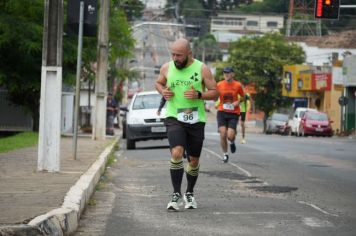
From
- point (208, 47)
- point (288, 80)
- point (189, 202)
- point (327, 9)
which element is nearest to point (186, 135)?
point (189, 202)

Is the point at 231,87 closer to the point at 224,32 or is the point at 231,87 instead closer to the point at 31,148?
the point at 31,148

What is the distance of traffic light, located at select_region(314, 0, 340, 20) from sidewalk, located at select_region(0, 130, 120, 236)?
18.3 m

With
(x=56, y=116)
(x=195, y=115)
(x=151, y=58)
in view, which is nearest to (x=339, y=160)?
(x=56, y=116)

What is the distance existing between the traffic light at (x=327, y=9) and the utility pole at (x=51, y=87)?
827 inches

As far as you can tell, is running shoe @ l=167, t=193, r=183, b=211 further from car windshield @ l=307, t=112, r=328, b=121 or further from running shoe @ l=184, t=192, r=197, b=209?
car windshield @ l=307, t=112, r=328, b=121

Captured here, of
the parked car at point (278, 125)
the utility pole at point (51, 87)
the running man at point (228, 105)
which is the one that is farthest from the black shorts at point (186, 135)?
the parked car at point (278, 125)

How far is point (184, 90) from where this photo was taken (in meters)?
10.7

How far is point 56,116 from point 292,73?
65.8 meters

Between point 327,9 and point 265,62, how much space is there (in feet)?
157

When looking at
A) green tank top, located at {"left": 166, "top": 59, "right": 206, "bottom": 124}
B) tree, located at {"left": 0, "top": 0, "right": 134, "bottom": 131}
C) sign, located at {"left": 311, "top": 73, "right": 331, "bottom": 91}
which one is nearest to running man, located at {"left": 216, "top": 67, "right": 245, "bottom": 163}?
green tank top, located at {"left": 166, "top": 59, "right": 206, "bottom": 124}

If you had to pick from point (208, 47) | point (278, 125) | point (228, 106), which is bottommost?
point (278, 125)

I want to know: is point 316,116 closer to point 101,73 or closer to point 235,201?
point 101,73

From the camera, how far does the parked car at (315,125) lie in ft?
181

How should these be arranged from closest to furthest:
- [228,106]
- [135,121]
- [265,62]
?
1. [228,106]
2. [135,121]
3. [265,62]
